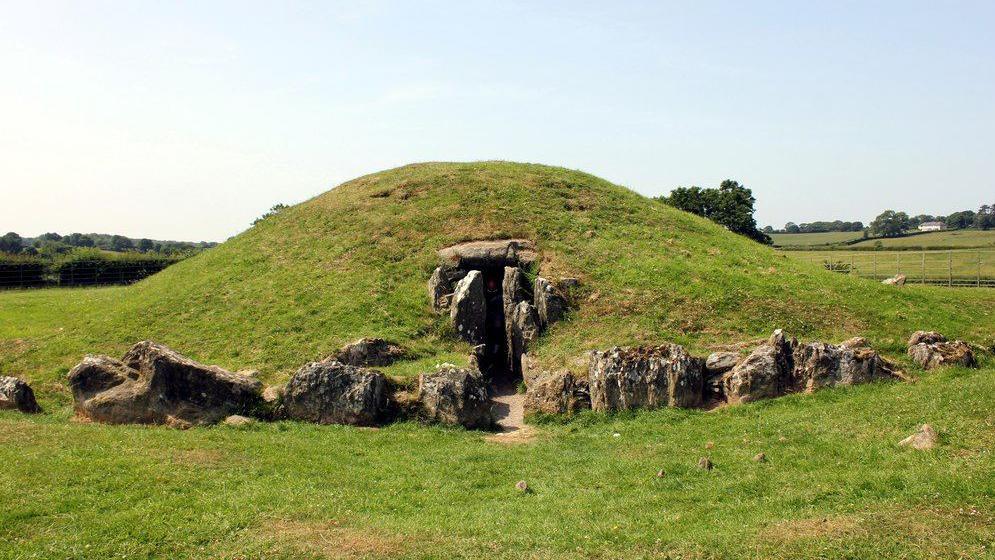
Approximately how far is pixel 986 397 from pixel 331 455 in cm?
1490

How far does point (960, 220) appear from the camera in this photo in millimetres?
139375

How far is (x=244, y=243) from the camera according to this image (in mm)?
37750

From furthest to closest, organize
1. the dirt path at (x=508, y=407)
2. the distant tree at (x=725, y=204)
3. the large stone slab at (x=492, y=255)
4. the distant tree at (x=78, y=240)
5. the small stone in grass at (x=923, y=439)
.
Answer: the distant tree at (x=78, y=240) < the distant tree at (x=725, y=204) < the large stone slab at (x=492, y=255) < the dirt path at (x=508, y=407) < the small stone in grass at (x=923, y=439)

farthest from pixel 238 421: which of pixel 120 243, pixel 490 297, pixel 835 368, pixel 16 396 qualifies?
pixel 120 243

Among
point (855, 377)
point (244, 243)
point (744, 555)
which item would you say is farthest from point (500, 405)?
point (244, 243)

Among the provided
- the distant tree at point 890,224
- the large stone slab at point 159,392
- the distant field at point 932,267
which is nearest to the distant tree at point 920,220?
the distant tree at point 890,224

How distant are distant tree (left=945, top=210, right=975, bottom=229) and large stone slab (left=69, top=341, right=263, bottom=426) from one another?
5809 inches

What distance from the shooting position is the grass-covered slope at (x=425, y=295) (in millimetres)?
25094

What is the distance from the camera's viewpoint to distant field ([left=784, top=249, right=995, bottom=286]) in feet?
157

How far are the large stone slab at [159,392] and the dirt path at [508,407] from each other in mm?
7483

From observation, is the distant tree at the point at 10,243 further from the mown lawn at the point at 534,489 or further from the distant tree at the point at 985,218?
the distant tree at the point at 985,218

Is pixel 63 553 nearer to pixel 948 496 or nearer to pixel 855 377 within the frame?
pixel 948 496

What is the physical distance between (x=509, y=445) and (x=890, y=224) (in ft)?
435

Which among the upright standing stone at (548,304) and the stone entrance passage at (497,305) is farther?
the upright standing stone at (548,304)
